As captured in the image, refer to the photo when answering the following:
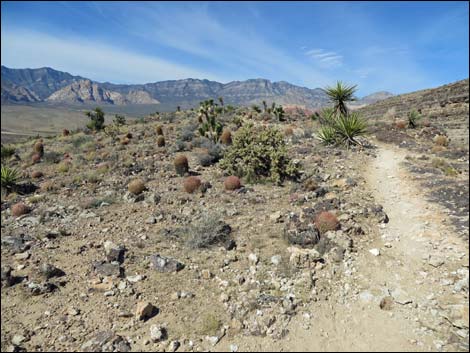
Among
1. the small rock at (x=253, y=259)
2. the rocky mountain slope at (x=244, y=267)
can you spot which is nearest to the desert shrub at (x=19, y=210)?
the rocky mountain slope at (x=244, y=267)

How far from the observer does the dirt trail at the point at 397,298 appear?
14.2 feet

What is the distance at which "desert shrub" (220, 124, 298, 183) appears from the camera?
11.1 meters

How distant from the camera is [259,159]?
11391 millimetres

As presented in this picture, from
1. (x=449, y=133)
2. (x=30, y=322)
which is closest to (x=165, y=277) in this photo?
(x=30, y=322)

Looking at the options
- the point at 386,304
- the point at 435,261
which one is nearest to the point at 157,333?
the point at 386,304

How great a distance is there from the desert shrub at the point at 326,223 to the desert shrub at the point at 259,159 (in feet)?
12.2

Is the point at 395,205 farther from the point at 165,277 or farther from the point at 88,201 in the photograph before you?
the point at 88,201

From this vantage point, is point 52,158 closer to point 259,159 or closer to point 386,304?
point 259,159

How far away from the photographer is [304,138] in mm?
18250

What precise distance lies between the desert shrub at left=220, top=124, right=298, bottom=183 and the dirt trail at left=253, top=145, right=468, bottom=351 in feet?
14.0

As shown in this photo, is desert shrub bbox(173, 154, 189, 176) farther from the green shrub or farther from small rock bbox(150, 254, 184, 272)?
the green shrub

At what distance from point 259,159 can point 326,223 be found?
4.86 m

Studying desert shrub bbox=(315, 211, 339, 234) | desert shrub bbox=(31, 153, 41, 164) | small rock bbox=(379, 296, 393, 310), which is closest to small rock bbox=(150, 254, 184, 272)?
desert shrub bbox=(315, 211, 339, 234)

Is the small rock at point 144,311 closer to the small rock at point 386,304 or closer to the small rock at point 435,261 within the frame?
the small rock at point 386,304
